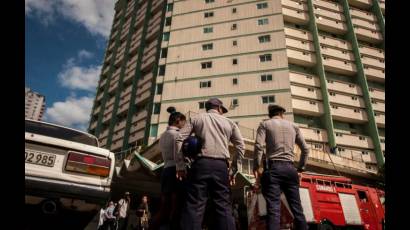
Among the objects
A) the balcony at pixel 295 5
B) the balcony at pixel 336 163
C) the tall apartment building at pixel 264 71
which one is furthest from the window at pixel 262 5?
the balcony at pixel 336 163

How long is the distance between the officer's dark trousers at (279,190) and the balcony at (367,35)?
124ft

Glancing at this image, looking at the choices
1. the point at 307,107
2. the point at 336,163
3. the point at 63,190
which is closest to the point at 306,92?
the point at 307,107

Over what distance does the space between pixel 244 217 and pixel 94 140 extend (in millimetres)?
9675

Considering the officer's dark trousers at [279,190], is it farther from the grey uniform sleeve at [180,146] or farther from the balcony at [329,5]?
the balcony at [329,5]

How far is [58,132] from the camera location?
4473 millimetres

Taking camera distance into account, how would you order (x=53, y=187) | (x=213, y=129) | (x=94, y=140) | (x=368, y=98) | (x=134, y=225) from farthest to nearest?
(x=368, y=98), (x=134, y=225), (x=94, y=140), (x=53, y=187), (x=213, y=129)

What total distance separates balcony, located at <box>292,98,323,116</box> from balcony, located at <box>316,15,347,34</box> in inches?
430

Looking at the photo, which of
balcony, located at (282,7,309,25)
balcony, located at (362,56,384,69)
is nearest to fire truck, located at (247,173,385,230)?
balcony, located at (282,7,309,25)

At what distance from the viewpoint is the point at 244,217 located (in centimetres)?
1279

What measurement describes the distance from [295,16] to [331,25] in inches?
201

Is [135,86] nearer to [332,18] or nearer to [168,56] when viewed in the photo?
[168,56]

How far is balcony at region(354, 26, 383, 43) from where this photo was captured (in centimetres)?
3534

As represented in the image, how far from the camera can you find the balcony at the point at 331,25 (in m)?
33.9
